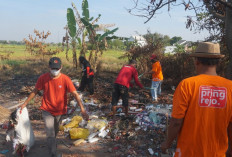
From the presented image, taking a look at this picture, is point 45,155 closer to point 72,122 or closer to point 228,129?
point 72,122

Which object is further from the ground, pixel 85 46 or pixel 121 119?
pixel 85 46

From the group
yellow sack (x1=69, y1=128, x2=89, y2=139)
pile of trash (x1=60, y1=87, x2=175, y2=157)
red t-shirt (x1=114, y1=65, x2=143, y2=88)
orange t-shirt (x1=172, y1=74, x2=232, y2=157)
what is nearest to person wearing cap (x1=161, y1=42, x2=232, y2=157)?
orange t-shirt (x1=172, y1=74, x2=232, y2=157)

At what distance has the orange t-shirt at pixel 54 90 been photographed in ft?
12.5

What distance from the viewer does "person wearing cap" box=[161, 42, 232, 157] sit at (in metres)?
1.87

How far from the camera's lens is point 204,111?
6.19 ft

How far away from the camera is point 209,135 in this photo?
6.26ft

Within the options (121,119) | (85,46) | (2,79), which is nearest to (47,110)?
(121,119)

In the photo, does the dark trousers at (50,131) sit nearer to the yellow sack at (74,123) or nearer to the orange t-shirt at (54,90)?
the orange t-shirt at (54,90)

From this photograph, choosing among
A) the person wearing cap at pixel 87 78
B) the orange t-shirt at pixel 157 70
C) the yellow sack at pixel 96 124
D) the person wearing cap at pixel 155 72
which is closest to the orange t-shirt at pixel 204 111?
the yellow sack at pixel 96 124

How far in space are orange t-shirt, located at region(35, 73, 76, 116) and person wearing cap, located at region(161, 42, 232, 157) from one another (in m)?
2.38

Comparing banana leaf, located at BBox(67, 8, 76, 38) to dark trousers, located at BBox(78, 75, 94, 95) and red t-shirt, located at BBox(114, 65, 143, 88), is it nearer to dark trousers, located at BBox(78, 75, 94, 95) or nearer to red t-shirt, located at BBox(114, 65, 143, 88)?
dark trousers, located at BBox(78, 75, 94, 95)

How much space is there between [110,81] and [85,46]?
92.2 inches

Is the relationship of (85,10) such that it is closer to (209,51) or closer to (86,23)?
(86,23)

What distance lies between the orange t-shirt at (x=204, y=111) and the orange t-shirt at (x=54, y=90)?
7.88 feet
